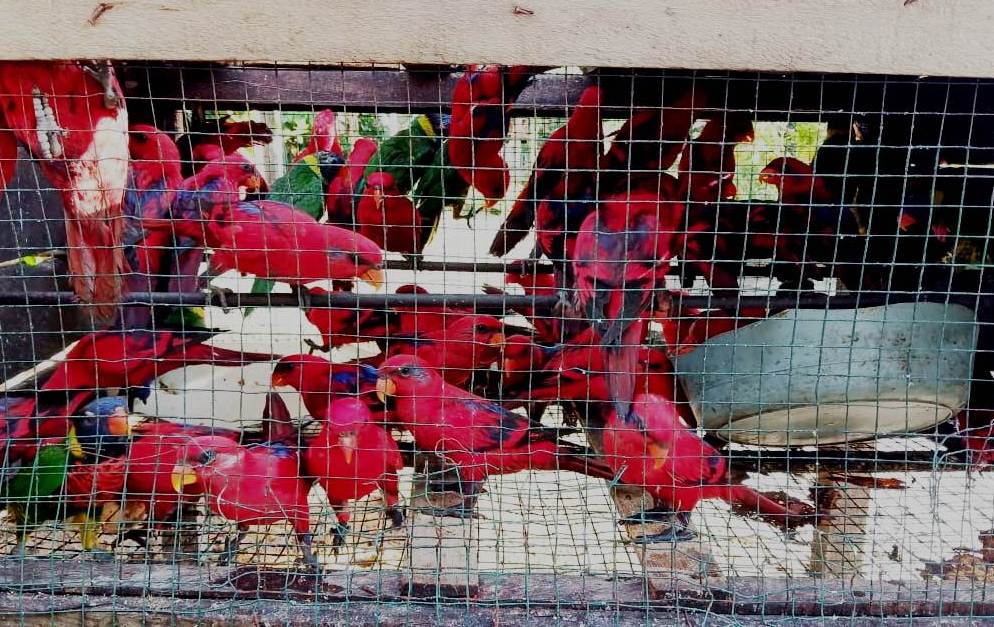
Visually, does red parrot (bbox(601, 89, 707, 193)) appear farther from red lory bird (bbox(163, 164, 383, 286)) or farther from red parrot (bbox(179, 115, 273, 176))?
red parrot (bbox(179, 115, 273, 176))

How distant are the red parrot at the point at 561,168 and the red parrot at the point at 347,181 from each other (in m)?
0.63

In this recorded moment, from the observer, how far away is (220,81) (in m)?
2.42

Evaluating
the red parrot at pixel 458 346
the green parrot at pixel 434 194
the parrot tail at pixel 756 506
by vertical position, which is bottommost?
the parrot tail at pixel 756 506

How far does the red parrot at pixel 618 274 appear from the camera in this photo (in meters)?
2.00

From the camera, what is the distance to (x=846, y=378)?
184 centimetres

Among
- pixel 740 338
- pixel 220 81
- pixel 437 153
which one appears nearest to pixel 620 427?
pixel 740 338

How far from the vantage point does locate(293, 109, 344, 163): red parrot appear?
2.91 m

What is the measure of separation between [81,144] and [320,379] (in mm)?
1007

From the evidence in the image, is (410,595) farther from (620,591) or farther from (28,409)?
(28,409)

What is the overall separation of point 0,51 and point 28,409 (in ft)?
3.96

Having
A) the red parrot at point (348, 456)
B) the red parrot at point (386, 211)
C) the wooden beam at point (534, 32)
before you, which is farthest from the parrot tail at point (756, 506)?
the red parrot at point (386, 211)

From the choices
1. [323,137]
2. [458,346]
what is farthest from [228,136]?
[458,346]

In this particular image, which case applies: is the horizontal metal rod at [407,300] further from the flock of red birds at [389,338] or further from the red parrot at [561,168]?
the red parrot at [561,168]

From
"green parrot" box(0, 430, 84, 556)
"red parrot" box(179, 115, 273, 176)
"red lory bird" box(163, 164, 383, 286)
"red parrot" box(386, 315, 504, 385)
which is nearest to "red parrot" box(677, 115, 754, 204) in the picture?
"red parrot" box(386, 315, 504, 385)
